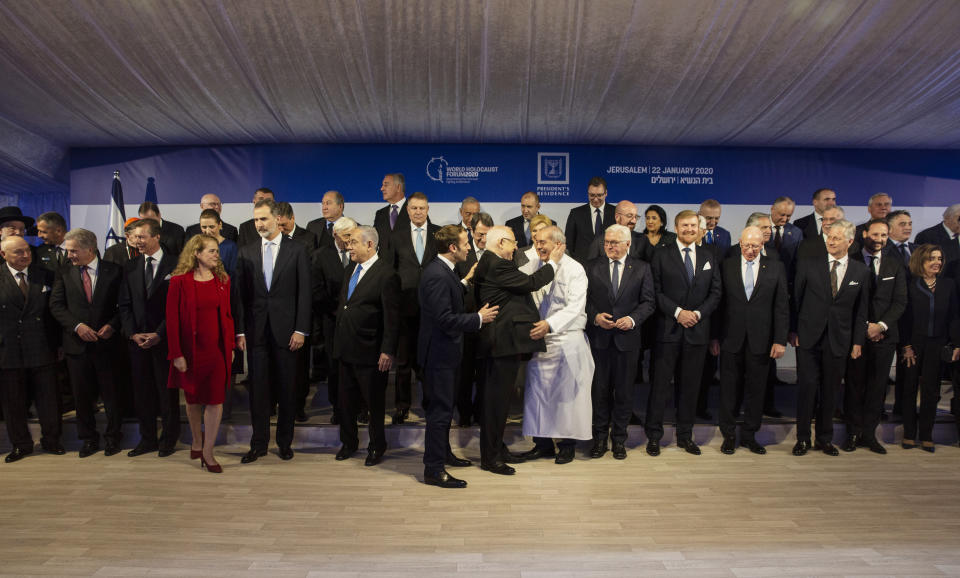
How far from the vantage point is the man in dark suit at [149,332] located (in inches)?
171

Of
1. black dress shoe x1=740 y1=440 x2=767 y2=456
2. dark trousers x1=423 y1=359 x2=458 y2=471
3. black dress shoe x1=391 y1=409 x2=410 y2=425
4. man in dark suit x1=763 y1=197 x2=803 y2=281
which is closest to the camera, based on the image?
dark trousers x1=423 y1=359 x2=458 y2=471

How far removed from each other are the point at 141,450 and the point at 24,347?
1142mm

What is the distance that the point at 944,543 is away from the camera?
3.10 metres

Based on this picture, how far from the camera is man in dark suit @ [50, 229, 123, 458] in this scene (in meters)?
4.38

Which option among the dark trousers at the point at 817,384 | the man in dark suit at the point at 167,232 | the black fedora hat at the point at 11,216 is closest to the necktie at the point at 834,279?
the dark trousers at the point at 817,384

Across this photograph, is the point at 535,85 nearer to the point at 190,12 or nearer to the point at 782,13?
the point at 782,13

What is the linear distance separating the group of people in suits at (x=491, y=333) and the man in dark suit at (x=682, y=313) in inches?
0.6

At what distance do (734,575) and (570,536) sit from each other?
0.81m

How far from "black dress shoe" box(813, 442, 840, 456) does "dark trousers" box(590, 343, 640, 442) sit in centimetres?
155

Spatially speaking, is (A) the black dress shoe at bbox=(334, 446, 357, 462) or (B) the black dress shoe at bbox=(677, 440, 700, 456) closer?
(A) the black dress shoe at bbox=(334, 446, 357, 462)

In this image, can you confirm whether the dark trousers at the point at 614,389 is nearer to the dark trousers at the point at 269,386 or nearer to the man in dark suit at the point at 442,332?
the man in dark suit at the point at 442,332

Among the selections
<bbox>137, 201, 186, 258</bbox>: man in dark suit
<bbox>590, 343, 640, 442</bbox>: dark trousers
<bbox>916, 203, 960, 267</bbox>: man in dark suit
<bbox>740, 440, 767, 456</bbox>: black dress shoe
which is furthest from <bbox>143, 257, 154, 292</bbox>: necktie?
<bbox>916, 203, 960, 267</bbox>: man in dark suit

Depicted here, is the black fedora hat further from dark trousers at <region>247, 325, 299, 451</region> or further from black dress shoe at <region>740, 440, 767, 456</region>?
black dress shoe at <region>740, 440, 767, 456</region>

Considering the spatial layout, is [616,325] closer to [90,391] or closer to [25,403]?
[90,391]
